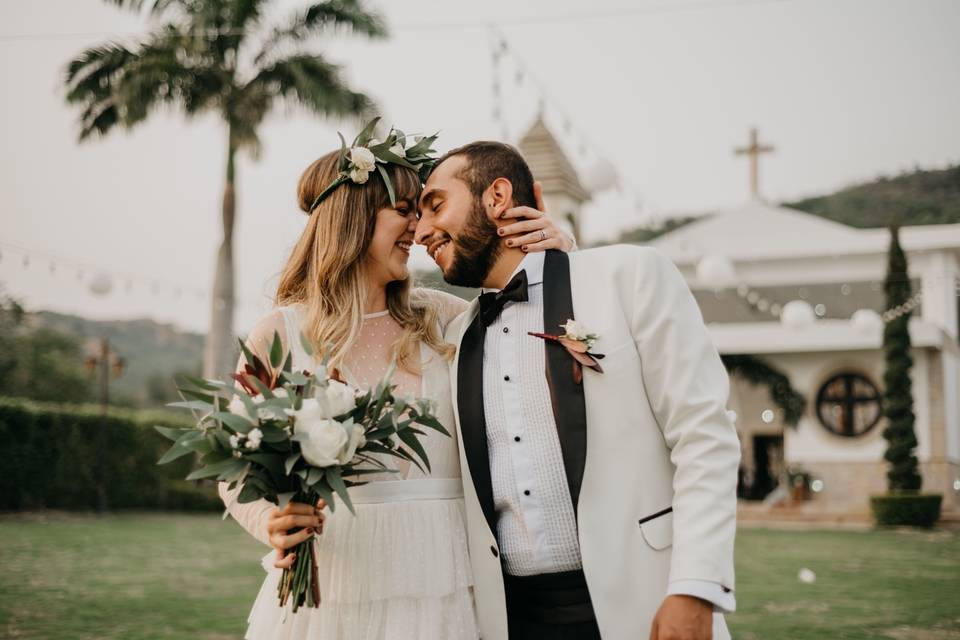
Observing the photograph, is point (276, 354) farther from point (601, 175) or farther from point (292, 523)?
point (601, 175)

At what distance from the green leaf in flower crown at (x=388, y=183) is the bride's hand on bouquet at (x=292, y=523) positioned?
112cm

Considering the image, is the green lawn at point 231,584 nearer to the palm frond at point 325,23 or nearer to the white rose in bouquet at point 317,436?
the white rose in bouquet at point 317,436

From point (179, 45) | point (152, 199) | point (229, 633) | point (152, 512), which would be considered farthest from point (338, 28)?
point (152, 199)

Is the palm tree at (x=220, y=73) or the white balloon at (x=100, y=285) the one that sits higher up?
the palm tree at (x=220, y=73)

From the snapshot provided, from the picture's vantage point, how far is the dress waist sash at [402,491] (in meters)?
3.12

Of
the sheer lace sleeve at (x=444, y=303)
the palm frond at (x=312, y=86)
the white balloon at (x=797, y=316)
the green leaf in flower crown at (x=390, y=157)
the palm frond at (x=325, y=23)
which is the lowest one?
the sheer lace sleeve at (x=444, y=303)

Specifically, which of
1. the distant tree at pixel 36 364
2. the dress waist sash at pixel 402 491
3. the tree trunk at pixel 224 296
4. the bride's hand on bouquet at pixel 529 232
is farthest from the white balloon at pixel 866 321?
the distant tree at pixel 36 364

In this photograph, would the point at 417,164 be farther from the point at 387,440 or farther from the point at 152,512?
the point at 152,512

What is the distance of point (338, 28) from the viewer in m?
22.1

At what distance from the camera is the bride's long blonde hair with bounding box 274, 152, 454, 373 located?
3344mm

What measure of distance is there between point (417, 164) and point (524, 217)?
60cm

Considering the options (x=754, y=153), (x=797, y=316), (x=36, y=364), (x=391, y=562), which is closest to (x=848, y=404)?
(x=797, y=316)

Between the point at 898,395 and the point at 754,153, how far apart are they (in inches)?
439

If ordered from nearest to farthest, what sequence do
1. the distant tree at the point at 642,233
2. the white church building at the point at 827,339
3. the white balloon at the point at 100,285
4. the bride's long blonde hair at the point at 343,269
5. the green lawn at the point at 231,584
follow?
the bride's long blonde hair at the point at 343,269 → the green lawn at the point at 231,584 → the white balloon at the point at 100,285 → the white church building at the point at 827,339 → the distant tree at the point at 642,233
